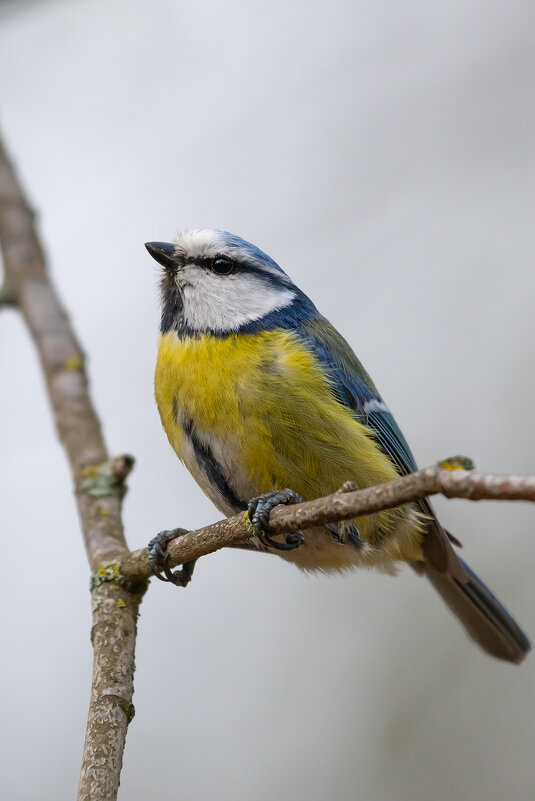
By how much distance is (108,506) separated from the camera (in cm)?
273

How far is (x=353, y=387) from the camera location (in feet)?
9.05

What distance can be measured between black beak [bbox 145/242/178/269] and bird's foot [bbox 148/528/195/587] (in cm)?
103

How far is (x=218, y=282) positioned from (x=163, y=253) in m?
0.24

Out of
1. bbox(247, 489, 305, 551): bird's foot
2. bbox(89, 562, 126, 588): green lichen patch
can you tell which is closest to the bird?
bbox(247, 489, 305, 551): bird's foot

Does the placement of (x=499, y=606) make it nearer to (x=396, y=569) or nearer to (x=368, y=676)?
(x=396, y=569)

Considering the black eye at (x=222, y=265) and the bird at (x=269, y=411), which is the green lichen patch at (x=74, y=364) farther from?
the black eye at (x=222, y=265)

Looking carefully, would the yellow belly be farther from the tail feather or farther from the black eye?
the tail feather

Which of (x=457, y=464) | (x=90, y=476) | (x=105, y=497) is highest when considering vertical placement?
(x=90, y=476)

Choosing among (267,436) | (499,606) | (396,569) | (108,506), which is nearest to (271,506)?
(267,436)

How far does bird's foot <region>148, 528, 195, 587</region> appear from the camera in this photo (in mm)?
2273

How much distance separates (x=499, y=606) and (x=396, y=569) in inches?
19.8

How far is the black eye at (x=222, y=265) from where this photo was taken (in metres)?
2.89

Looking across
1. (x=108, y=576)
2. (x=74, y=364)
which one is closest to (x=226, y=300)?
(x=74, y=364)

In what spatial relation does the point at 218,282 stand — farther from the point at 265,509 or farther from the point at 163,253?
the point at 265,509
